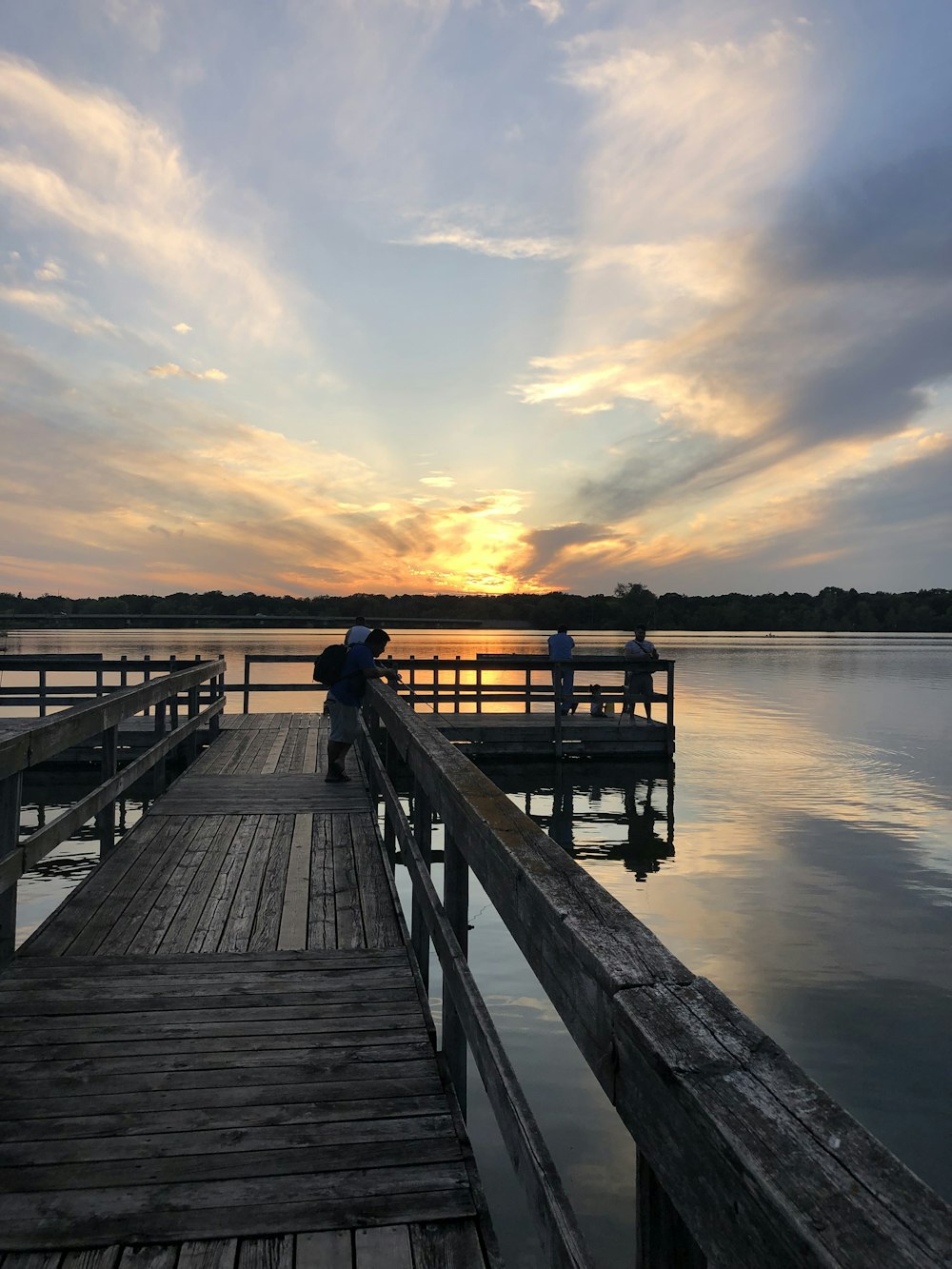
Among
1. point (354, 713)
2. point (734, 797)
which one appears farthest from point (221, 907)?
point (734, 797)

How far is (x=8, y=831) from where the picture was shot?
4074 mm

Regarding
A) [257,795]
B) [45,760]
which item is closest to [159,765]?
[257,795]

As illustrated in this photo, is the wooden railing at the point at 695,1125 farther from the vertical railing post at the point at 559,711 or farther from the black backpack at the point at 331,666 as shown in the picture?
the vertical railing post at the point at 559,711

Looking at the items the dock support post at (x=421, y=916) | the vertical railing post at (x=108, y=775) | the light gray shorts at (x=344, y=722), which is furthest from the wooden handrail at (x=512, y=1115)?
the light gray shorts at (x=344, y=722)

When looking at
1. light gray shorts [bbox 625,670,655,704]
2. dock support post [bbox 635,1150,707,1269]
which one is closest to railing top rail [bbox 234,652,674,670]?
light gray shorts [bbox 625,670,655,704]

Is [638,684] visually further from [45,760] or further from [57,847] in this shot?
[45,760]

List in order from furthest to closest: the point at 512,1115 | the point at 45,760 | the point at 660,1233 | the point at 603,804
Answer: the point at 603,804 → the point at 45,760 → the point at 512,1115 → the point at 660,1233

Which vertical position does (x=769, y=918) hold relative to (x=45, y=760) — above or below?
below

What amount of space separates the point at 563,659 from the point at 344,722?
31.8 feet

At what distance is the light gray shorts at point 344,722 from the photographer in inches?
373

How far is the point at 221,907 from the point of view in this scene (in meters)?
5.55

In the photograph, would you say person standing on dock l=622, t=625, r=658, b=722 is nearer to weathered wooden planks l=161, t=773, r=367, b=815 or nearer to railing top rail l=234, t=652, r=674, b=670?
railing top rail l=234, t=652, r=674, b=670

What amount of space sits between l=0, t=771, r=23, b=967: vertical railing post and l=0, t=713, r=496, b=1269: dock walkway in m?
0.22

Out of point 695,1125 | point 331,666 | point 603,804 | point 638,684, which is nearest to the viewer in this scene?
point 695,1125
